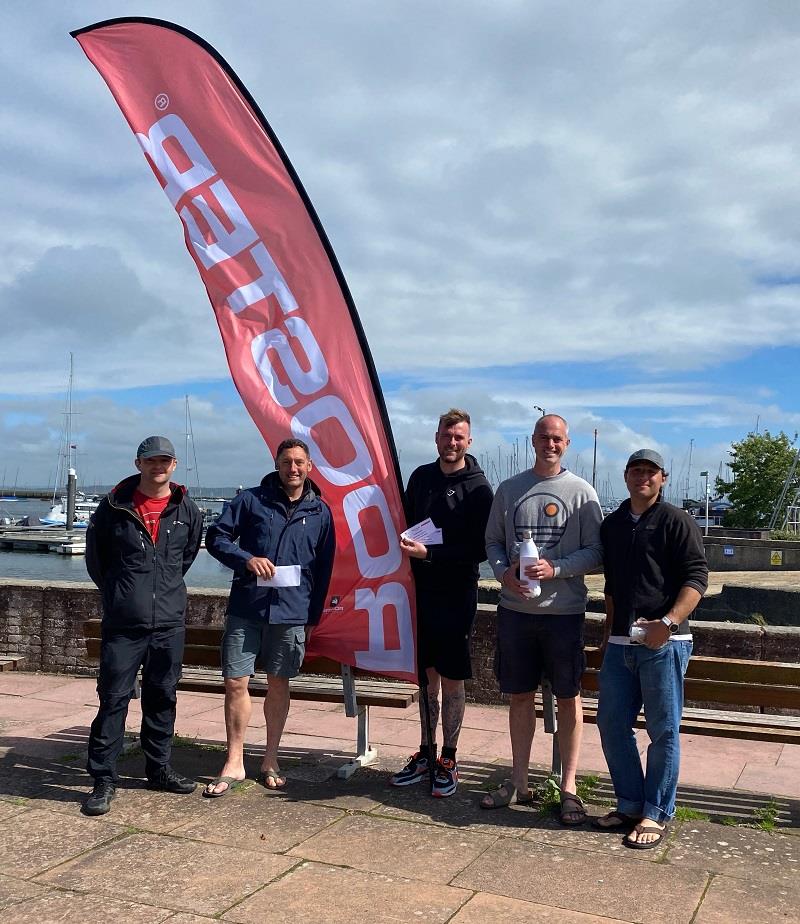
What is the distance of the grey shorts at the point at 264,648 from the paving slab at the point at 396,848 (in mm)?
961

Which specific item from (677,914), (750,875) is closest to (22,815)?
(677,914)

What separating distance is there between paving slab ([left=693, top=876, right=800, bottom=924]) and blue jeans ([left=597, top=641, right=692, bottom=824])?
1.86ft

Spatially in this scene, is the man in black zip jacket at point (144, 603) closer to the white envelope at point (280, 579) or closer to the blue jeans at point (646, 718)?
the white envelope at point (280, 579)

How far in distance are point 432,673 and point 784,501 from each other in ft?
192

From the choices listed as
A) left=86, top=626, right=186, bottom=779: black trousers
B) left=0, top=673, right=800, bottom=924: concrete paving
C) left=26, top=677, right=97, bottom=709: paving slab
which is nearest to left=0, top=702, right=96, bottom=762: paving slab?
left=0, top=673, right=800, bottom=924: concrete paving

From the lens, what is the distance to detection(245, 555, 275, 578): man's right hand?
17.1 feet

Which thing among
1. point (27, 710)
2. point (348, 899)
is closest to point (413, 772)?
point (348, 899)

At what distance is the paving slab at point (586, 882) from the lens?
3789 millimetres

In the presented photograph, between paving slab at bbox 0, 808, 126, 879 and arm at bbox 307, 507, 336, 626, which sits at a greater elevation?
arm at bbox 307, 507, 336, 626

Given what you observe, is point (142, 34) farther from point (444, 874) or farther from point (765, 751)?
point (765, 751)

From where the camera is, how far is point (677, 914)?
146 inches

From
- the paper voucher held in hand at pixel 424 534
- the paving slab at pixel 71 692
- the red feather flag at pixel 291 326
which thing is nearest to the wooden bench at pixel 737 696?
the paper voucher held in hand at pixel 424 534

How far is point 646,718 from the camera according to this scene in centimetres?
462

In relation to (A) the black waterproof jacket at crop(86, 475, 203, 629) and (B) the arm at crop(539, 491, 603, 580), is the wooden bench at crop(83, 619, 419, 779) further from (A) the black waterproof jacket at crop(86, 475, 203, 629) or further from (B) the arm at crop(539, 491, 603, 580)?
(B) the arm at crop(539, 491, 603, 580)
